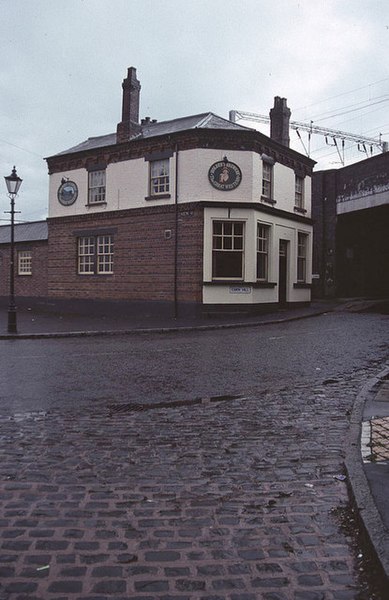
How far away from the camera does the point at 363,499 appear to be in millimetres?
3262

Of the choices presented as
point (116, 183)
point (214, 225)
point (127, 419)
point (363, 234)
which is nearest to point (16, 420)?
point (127, 419)

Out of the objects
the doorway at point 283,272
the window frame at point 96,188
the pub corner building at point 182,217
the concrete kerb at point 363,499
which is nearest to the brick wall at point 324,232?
the pub corner building at point 182,217

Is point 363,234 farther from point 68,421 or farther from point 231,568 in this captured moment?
point 231,568

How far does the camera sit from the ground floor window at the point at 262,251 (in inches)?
867

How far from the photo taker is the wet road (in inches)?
274

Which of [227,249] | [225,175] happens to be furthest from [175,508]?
[225,175]

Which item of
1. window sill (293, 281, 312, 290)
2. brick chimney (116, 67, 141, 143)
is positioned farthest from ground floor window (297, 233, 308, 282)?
brick chimney (116, 67, 141, 143)

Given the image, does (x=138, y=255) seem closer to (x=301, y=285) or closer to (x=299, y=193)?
(x=301, y=285)

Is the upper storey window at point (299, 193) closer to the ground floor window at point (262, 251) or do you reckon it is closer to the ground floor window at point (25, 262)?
the ground floor window at point (262, 251)

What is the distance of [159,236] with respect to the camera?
21.6 meters

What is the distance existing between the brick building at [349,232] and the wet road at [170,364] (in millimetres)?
14075

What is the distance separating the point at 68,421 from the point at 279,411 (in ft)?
8.12

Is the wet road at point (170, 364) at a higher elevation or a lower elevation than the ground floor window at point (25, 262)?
lower

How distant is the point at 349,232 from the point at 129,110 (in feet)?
48.2
